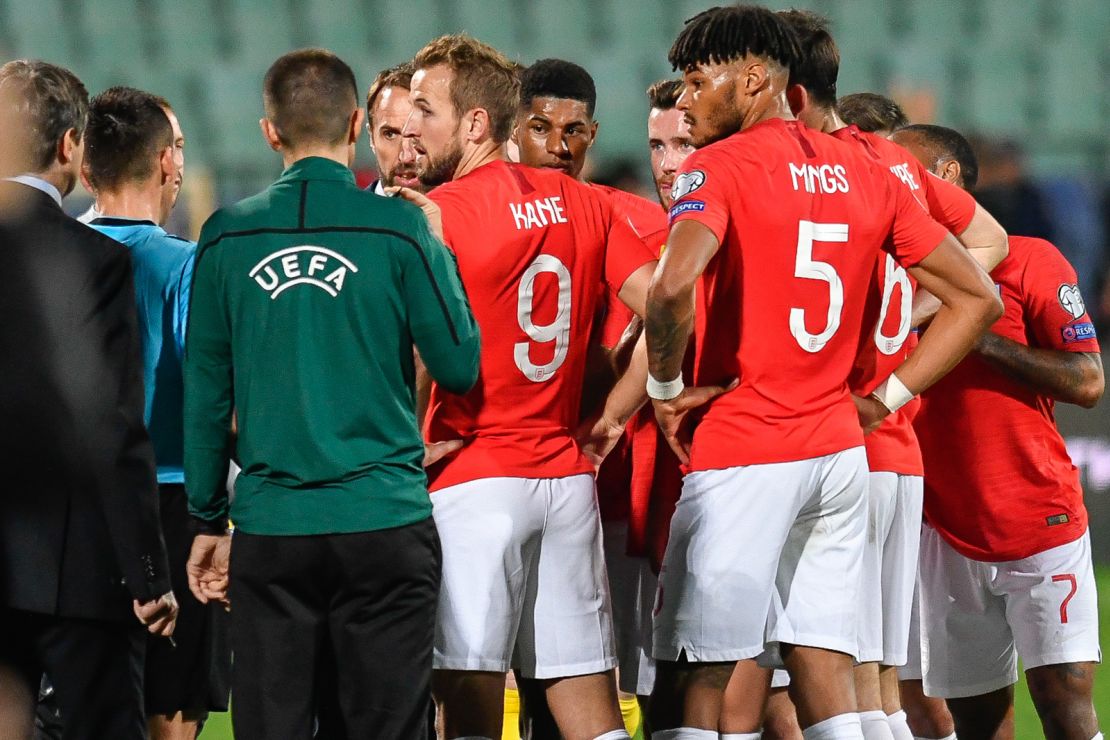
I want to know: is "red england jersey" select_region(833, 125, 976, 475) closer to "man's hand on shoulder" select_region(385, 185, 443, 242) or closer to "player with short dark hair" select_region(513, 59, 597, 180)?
"player with short dark hair" select_region(513, 59, 597, 180)

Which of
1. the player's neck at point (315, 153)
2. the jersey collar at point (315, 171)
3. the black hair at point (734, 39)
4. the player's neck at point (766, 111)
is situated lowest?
the jersey collar at point (315, 171)

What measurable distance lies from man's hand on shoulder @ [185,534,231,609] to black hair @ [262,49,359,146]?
3.16 feet

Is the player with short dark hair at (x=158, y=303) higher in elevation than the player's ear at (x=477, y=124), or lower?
lower

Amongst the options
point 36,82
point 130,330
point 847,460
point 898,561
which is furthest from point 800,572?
point 36,82

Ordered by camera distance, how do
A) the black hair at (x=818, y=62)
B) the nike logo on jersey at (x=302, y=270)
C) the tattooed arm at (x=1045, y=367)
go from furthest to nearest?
the tattooed arm at (x=1045, y=367), the black hair at (x=818, y=62), the nike logo on jersey at (x=302, y=270)

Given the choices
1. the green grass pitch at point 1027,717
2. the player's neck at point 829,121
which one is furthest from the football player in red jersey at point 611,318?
the green grass pitch at point 1027,717

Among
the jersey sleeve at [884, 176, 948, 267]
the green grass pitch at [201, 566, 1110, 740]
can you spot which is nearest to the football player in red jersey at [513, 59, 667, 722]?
the jersey sleeve at [884, 176, 948, 267]

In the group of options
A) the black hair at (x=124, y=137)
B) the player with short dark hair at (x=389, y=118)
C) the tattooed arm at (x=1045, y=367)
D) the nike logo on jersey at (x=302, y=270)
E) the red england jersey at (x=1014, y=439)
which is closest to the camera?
the nike logo on jersey at (x=302, y=270)

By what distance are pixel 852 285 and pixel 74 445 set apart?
1.99 metres

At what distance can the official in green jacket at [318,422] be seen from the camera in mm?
3375

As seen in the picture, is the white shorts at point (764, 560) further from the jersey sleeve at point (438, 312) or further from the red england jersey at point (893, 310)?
the jersey sleeve at point (438, 312)

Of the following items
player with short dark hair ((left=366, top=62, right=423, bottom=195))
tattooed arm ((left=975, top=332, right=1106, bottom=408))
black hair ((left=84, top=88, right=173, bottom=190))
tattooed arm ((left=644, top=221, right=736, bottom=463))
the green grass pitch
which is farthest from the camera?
the green grass pitch

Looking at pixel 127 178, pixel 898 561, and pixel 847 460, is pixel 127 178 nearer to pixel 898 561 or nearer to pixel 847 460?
pixel 847 460

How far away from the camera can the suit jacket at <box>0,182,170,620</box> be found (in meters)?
3.42
